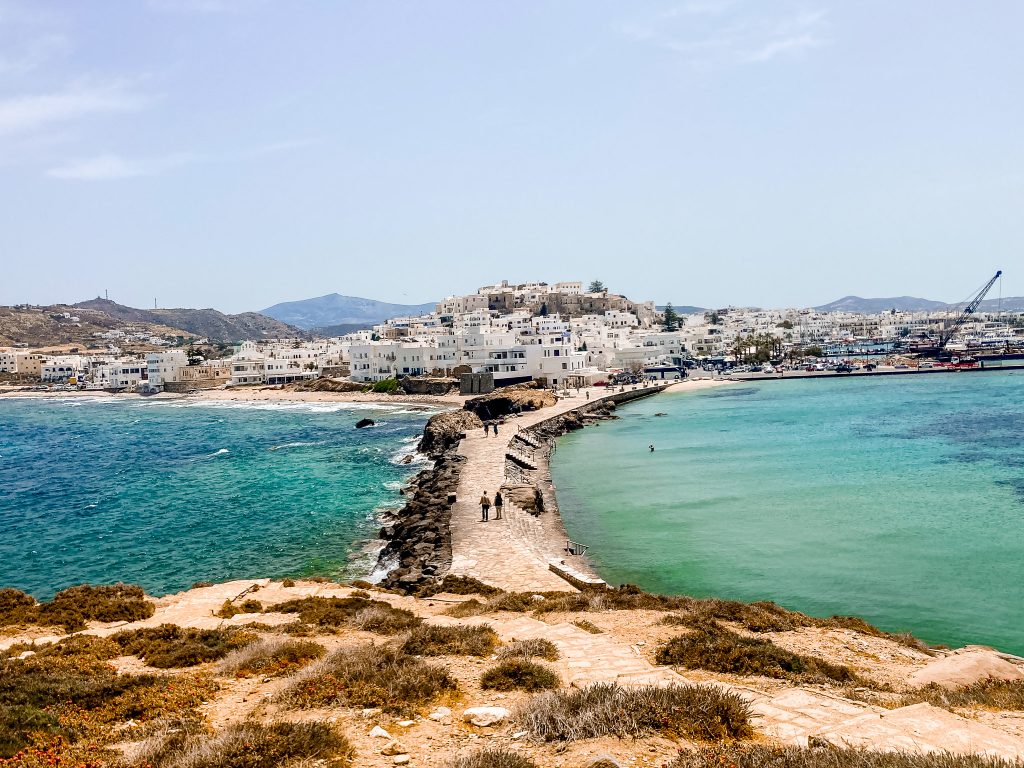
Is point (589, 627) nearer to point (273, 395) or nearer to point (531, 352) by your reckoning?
point (531, 352)

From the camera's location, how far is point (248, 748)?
591 cm

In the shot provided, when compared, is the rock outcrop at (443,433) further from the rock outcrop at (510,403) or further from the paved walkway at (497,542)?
the paved walkway at (497,542)

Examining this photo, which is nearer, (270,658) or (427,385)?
(270,658)

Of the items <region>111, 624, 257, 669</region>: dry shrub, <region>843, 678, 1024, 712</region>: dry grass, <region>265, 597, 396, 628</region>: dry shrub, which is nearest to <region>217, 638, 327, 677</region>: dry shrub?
<region>111, 624, 257, 669</region>: dry shrub

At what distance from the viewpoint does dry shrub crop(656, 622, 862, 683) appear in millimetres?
8633

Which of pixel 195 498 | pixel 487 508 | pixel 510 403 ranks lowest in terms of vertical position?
pixel 195 498

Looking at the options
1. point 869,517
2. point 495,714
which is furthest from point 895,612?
point 495,714

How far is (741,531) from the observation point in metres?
22.2

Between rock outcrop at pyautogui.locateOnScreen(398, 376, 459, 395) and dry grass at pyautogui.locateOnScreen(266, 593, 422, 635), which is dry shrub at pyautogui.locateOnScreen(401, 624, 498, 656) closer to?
dry grass at pyautogui.locateOnScreen(266, 593, 422, 635)

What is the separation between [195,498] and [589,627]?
26.9 metres

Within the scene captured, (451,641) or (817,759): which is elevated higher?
(817,759)

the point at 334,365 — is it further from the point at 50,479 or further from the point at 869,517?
the point at 869,517

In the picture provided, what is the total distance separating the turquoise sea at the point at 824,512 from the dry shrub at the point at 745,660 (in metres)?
6.69

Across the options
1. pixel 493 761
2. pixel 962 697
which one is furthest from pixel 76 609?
pixel 962 697
